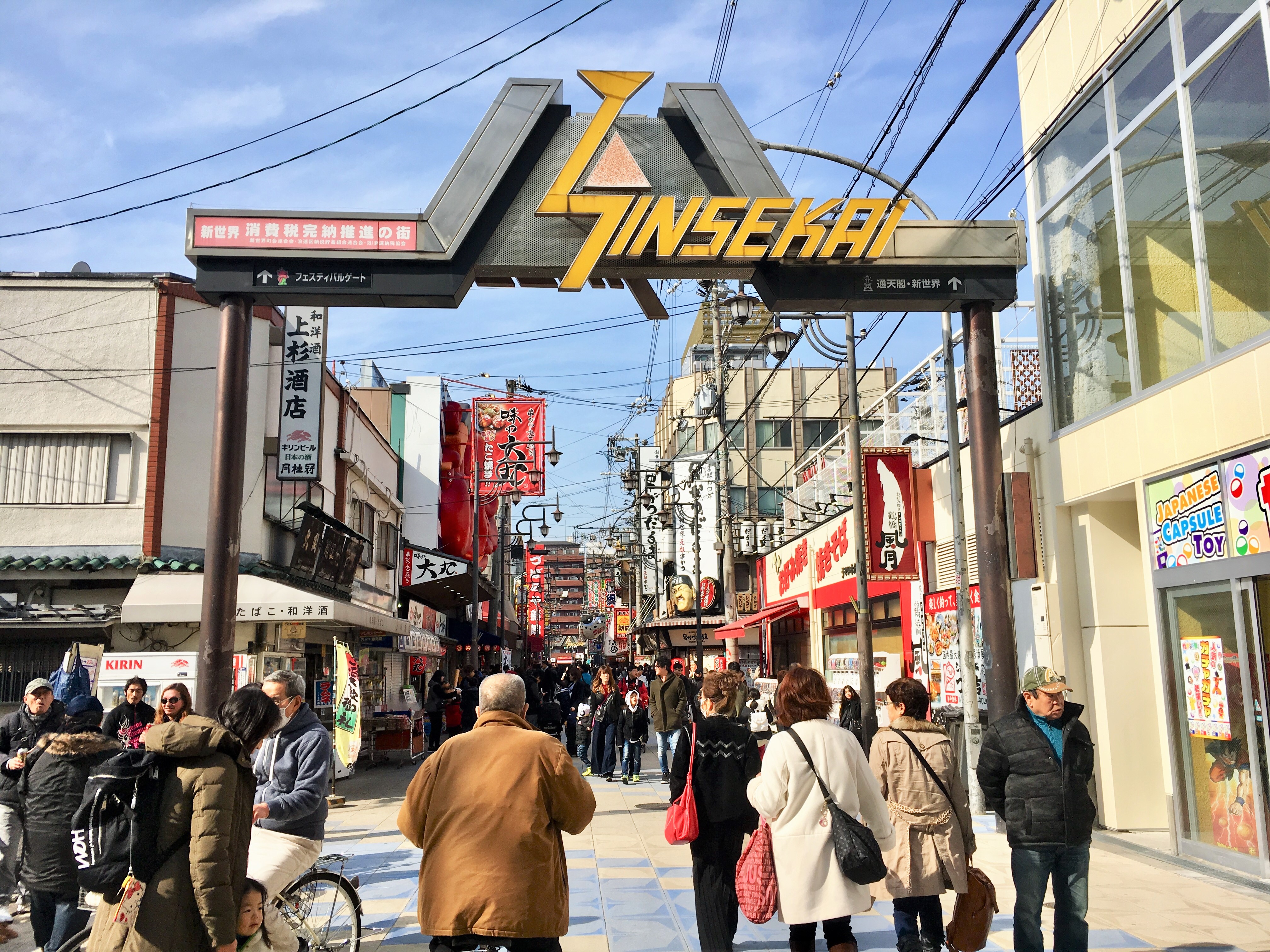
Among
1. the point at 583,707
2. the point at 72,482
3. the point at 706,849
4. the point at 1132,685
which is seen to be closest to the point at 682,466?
the point at 583,707

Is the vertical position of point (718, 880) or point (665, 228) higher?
point (665, 228)

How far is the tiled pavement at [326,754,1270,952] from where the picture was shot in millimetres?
7207

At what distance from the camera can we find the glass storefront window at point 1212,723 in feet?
29.5

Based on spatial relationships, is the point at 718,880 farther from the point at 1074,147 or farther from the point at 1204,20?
the point at 1074,147

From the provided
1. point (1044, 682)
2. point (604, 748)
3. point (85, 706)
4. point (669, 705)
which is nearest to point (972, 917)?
point (1044, 682)

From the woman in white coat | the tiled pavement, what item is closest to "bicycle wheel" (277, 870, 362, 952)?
the tiled pavement

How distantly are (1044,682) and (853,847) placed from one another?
5.71 ft

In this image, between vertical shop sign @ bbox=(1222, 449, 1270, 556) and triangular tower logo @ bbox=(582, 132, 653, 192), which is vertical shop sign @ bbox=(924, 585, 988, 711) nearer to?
vertical shop sign @ bbox=(1222, 449, 1270, 556)

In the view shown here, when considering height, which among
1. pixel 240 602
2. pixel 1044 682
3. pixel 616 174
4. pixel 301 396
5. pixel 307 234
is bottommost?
pixel 1044 682

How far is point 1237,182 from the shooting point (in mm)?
9180

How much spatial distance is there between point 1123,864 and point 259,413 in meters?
15.2

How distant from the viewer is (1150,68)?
10539 mm

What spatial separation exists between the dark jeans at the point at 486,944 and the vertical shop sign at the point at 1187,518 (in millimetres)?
7492

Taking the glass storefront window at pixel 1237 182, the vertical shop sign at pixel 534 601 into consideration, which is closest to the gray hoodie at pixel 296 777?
the glass storefront window at pixel 1237 182
